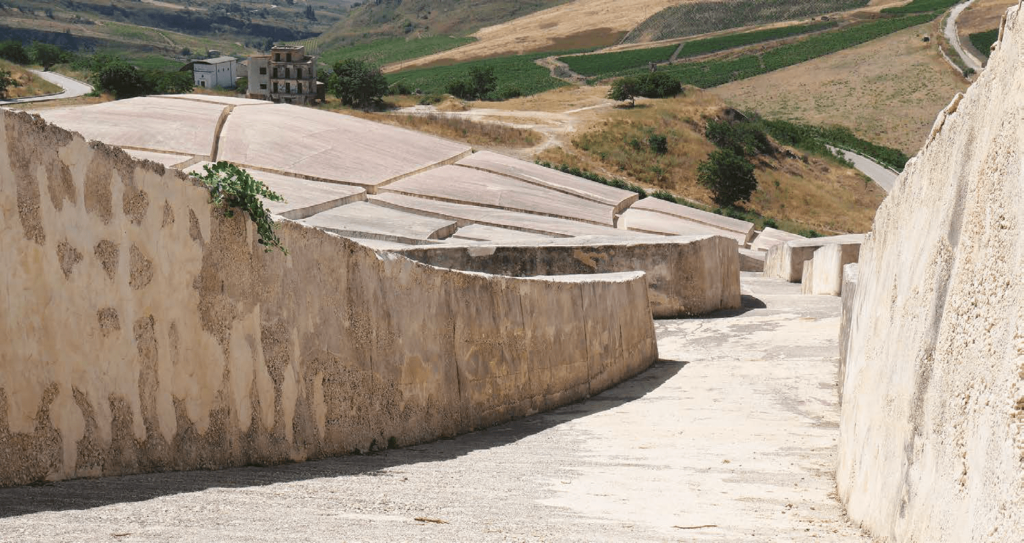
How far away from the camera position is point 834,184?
125ft

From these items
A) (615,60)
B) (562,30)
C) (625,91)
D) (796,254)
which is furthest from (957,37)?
(796,254)

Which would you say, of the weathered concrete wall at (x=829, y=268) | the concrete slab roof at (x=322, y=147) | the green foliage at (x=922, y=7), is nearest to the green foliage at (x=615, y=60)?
the green foliage at (x=922, y=7)

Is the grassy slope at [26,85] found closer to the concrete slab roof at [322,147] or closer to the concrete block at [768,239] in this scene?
the concrete slab roof at [322,147]

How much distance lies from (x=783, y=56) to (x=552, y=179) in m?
50.3

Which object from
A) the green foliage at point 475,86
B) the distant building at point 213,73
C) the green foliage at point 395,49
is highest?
the green foliage at point 395,49

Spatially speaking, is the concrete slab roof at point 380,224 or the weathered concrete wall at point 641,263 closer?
the weathered concrete wall at point 641,263

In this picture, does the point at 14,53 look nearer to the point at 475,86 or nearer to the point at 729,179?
the point at 475,86

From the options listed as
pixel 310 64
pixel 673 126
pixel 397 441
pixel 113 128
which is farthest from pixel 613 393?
pixel 310 64

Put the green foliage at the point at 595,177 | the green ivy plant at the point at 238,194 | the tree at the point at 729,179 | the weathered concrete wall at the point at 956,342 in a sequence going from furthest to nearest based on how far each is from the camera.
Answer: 1. the tree at the point at 729,179
2. the green foliage at the point at 595,177
3. the green ivy plant at the point at 238,194
4. the weathered concrete wall at the point at 956,342

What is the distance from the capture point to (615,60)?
251 feet

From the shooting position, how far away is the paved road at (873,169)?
41.6 metres

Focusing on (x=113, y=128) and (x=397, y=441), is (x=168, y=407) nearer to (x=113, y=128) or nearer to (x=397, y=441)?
(x=397, y=441)

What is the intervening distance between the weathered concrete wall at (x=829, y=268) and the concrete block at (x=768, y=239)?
30.6 ft

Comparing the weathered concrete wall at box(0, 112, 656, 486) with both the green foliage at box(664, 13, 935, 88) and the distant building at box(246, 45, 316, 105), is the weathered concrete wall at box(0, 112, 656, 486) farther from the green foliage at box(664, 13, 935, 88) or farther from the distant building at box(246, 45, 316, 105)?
the green foliage at box(664, 13, 935, 88)
